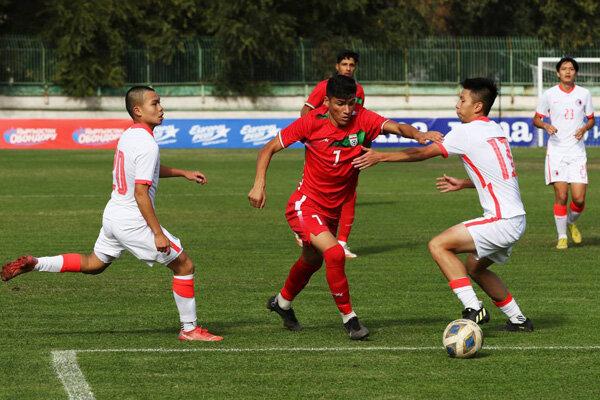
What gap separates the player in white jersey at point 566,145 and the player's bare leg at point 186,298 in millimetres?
7371

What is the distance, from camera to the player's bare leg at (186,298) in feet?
29.7

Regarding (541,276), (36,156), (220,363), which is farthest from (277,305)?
(36,156)

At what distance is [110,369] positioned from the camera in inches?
318

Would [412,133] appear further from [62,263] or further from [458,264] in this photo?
[62,263]

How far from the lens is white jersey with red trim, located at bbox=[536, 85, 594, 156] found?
51.4 ft

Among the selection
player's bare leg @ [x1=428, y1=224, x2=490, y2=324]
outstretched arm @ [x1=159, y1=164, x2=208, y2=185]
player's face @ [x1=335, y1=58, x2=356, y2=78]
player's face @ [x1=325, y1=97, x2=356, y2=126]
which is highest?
player's face @ [x1=335, y1=58, x2=356, y2=78]

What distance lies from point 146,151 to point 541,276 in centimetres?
553

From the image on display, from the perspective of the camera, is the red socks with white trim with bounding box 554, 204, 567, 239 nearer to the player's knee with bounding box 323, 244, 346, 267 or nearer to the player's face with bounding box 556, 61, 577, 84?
the player's face with bounding box 556, 61, 577, 84

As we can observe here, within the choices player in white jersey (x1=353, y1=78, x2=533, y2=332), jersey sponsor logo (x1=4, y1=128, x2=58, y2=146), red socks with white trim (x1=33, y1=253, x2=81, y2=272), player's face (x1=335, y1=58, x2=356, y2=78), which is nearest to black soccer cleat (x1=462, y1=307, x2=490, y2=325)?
player in white jersey (x1=353, y1=78, x2=533, y2=332)

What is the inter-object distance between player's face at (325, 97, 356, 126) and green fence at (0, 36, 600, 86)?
40.4 m

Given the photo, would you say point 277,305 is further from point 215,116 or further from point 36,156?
point 215,116

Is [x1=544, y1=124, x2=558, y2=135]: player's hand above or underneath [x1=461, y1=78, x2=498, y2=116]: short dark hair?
underneath

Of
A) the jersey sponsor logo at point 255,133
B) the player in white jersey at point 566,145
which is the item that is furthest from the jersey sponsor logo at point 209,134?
the player in white jersey at point 566,145

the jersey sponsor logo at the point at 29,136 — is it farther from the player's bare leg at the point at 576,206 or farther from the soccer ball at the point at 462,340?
the soccer ball at the point at 462,340
